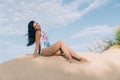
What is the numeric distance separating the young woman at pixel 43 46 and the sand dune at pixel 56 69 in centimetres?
18

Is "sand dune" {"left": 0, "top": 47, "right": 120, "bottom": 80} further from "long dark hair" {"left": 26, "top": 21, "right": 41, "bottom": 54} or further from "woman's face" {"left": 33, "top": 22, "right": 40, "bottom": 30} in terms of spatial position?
"woman's face" {"left": 33, "top": 22, "right": 40, "bottom": 30}

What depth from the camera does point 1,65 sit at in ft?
38.2

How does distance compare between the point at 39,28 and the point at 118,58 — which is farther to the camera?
the point at 118,58

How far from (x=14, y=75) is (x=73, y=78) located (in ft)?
5.71

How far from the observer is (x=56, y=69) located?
10.9 m

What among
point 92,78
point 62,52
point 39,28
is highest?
point 39,28

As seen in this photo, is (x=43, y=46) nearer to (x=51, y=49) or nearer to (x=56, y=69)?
(x=51, y=49)

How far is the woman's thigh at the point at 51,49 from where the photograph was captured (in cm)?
1076

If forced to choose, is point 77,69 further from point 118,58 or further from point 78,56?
point 118,58

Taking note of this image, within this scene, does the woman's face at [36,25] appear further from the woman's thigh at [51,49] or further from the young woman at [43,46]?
the woman's thigh at [51,49]

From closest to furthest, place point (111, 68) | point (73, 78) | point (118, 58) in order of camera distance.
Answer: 1. point (73, 78)
2. point (111, 68)
3. point (118, 58)

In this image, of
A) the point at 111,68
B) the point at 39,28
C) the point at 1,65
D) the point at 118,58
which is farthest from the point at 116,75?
the point at 1,65

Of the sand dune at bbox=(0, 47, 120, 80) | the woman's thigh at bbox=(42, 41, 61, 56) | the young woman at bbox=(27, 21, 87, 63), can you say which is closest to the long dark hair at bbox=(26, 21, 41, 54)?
the young woman at bbox=(27, 21, 87, 63)

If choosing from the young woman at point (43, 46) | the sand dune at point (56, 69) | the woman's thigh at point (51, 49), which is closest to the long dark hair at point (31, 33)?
the young woman at point (43, 46)
